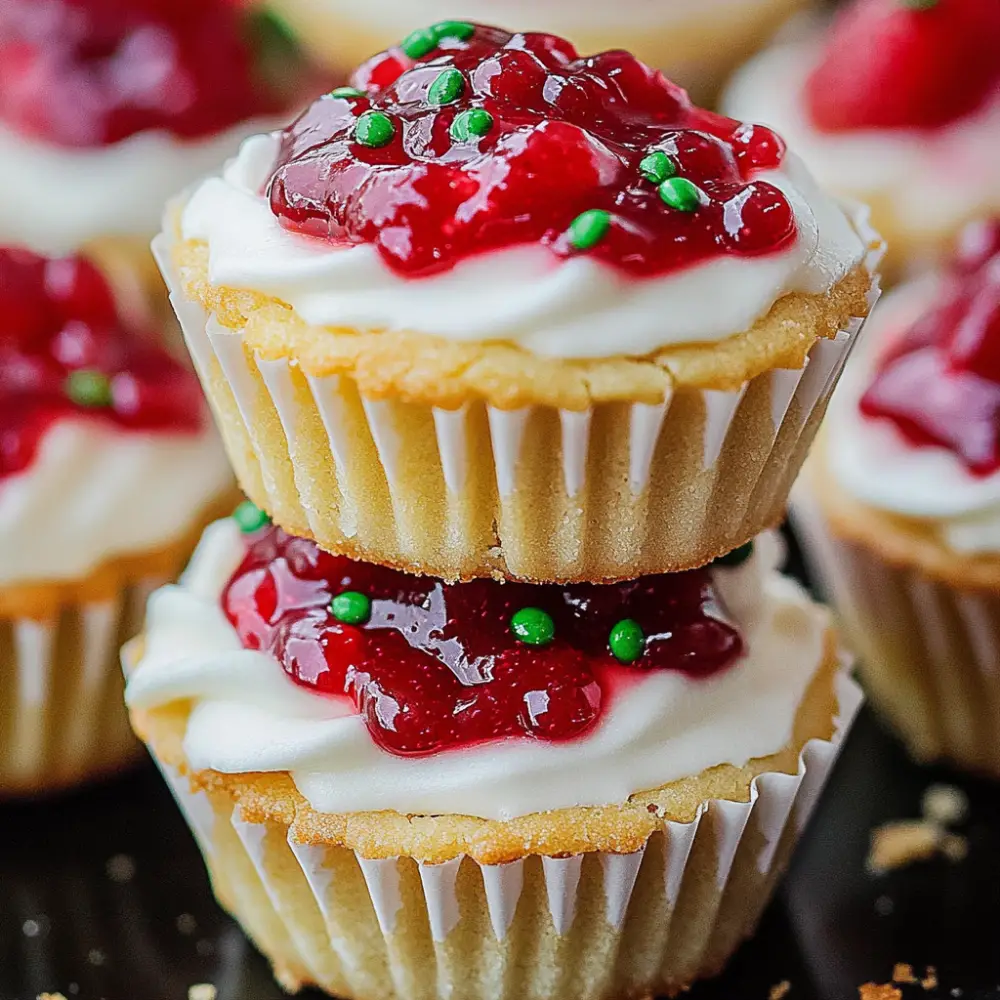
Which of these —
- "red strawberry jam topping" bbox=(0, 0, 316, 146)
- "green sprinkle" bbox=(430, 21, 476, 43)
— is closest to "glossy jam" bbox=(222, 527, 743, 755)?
"green sprinkle" bbox=(430, 21, 476, 43)

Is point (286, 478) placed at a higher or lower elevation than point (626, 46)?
higher

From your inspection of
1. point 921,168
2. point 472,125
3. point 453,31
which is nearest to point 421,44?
point 453,31

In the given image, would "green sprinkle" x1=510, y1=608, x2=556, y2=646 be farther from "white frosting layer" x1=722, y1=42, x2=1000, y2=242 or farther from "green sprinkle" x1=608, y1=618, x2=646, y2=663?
"white frosting layer" x1=722, y1=42, x2=1000, y2=242

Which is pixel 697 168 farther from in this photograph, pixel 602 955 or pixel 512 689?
pixel 602 955

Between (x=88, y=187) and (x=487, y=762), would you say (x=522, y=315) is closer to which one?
(x=487, y=762)

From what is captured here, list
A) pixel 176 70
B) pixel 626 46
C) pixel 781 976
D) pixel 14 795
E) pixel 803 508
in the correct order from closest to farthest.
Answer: pixel 781 976 → pixel 14 795 → pixel 803 508 → pixel 176 70 → pixel 626 46

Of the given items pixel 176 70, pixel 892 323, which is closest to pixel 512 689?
pixel 892 323
